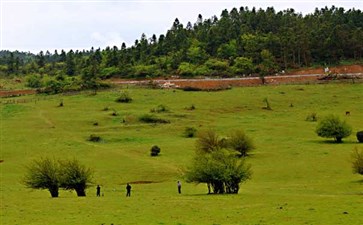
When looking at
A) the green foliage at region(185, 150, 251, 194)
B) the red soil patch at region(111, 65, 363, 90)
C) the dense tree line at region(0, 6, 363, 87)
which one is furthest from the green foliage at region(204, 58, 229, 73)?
the green foliage at region(185, 150, 251, 194)

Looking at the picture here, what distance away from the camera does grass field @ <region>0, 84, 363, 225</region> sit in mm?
35906

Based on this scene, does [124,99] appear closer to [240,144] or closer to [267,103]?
[267,103]

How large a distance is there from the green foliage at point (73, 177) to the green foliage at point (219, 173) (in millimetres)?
9947

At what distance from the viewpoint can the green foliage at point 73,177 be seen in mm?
51000

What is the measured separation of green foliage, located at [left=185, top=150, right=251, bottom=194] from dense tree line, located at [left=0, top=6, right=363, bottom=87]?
9964 cm

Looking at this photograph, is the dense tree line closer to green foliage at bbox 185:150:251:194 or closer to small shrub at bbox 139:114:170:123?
small shrub at bbox 139:114:170:123

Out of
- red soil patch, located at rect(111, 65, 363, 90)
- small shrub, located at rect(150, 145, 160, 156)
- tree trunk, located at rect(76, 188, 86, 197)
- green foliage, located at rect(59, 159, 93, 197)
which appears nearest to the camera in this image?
green foliage, located at rect(59, 159, 93, 197)

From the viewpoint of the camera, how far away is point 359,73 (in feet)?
479

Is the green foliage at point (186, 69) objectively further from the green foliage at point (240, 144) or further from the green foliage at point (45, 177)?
the green foliage at point (45, 177)

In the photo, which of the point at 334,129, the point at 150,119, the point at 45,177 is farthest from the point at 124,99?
the point at 45,177

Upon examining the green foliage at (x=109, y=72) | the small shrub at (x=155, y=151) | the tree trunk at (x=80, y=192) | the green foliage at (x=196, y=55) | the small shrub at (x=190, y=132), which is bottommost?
the tree trunk at (x=80, y=192)

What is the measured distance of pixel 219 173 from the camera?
47812 mm

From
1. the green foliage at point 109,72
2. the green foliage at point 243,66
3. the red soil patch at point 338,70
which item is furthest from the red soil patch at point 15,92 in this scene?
the red soil patch at point 338,70

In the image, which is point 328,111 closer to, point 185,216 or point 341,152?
point 341,152
